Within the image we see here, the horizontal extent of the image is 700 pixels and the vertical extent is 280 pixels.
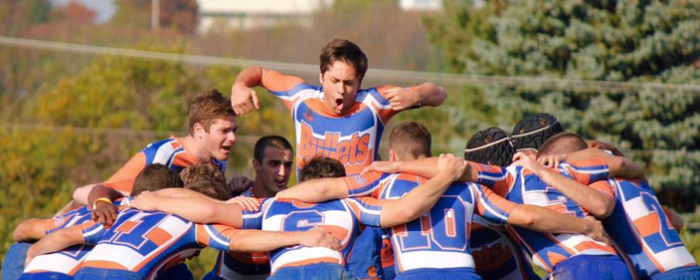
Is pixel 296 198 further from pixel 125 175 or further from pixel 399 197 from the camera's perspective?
pixel 125 175

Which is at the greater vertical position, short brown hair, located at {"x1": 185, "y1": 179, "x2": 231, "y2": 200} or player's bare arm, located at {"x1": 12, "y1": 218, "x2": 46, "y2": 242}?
short brown hair, located at {"x1": 185, "y1": 179, "x2": 231, "y2": 200}

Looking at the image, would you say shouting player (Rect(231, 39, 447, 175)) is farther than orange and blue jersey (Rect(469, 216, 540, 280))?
No

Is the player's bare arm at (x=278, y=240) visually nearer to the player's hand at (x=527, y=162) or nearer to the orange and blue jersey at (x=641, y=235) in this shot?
the player's hand at (x=527, y=162)

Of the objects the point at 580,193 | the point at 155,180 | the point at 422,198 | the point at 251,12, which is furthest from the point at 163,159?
the point at 251,12

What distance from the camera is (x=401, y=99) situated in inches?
315

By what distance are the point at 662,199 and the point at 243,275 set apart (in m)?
15.4

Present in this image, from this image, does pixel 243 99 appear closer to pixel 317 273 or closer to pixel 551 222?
pixel 317 273

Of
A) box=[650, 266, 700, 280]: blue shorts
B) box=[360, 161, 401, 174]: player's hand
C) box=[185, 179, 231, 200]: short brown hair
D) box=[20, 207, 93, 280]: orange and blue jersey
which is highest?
box=[360, 161, 401, 174]: player's hand

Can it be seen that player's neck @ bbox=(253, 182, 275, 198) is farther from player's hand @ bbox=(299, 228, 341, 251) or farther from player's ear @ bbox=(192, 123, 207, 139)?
player's hand @ bbox=(299, 228, 341, 251)

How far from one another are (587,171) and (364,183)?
1566 mm

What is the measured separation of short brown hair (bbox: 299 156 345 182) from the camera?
7.11 metres

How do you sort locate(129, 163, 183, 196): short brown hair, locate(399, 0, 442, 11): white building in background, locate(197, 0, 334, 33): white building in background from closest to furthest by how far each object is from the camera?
locate(129, 163, 183, 196): short brown hair, locate(399, 0, 442, 11): white building in background, locate(197, 0, 334, 33): white building in background

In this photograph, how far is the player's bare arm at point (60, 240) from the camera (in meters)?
7.27

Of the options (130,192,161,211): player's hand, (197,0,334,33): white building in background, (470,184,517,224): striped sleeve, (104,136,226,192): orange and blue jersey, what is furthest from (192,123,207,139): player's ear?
(197,0,334,33): white building in background
